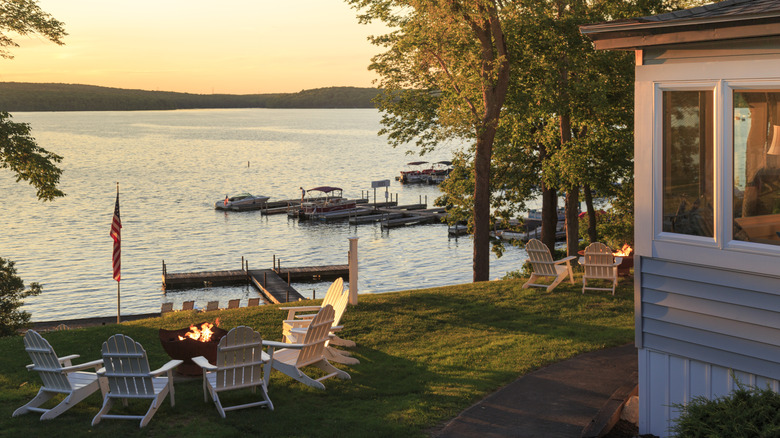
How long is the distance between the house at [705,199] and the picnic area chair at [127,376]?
212 inches

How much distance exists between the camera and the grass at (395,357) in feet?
26.6

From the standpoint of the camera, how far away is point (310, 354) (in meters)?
9.61

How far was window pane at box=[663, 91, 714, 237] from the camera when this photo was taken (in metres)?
7.02

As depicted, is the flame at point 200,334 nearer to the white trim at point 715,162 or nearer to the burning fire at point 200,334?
the burning fire at point 200,334

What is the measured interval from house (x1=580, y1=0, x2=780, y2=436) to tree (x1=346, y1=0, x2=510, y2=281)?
38.4ft

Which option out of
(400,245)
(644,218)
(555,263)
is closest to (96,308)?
(400,245)

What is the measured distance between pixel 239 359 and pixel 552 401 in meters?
3.81

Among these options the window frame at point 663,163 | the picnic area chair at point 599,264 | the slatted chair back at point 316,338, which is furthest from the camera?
the picnic area chair at point 599,264

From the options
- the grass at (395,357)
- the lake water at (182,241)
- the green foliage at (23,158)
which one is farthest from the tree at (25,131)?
the lake water at (182,241)

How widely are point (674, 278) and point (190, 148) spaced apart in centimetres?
19658

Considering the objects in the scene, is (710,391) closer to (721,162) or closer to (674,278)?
(674,278)

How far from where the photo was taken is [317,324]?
952 centimetres

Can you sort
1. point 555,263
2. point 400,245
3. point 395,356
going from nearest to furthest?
point 395,356 < point 555,263 < point 400,245

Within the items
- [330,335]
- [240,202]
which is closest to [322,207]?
[240,202]
